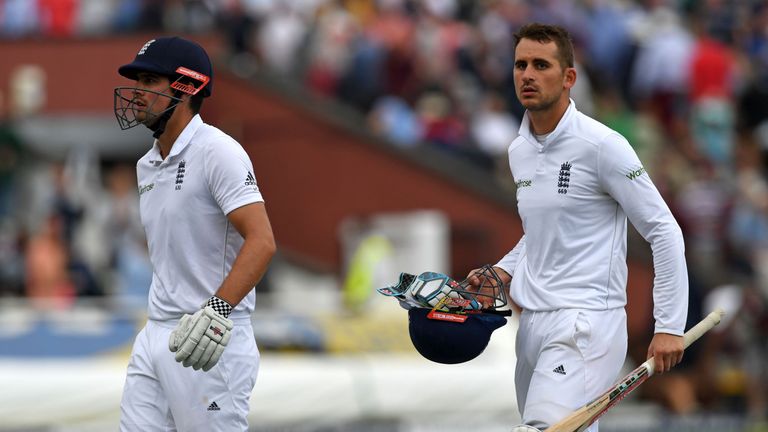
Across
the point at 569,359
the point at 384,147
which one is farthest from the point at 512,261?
the point at 384,147

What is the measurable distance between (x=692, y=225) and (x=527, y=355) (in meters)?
11.2

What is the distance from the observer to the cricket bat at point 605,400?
6.78 metres

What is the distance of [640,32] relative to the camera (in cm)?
2073

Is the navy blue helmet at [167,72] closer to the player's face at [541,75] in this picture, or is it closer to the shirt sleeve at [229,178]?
the shirt sleeve at [229,178]

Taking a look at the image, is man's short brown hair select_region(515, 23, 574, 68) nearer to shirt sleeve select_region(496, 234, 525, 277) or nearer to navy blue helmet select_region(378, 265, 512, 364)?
shirt sleeve select_region(496, 234, 525, 277)

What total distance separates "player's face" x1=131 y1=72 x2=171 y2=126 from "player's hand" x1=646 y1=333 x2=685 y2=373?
2.44 metres

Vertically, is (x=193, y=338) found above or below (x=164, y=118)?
below

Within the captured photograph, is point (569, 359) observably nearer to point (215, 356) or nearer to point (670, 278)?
point (670, 278)

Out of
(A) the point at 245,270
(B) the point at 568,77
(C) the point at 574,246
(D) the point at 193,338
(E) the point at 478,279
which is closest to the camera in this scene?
(D) the point at 193,338

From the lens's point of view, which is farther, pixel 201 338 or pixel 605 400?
pixel 605 400

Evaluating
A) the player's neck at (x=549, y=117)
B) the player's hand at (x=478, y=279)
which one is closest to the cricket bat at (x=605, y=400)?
the player's hand at (x=478, y=279)

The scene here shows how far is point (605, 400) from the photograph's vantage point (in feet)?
22.6

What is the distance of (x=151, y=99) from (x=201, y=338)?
121 centimetres

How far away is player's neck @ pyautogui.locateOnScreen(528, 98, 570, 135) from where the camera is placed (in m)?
7.13
